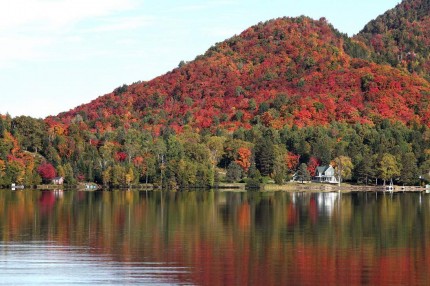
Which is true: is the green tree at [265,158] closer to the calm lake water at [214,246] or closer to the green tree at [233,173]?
the green tree at [233,173]

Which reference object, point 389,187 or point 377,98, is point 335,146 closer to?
point 389,187

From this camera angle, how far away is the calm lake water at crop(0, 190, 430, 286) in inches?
1469

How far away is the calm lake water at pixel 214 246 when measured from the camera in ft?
122

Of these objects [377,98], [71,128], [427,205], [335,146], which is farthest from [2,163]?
[377,98]

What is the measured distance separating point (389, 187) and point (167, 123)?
75.8m

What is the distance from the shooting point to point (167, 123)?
652 feet

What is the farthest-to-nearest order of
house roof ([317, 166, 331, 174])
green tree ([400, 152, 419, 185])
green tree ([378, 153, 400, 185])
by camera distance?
1. house roof ([317, 166, 331, 174])
2. green tree ([400, 152, 419, 185])
3. green tree ([378, 153, 400, 185])

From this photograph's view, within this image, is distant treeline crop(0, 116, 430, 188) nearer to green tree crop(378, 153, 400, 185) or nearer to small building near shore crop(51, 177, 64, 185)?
green tree crop(378, 153, 400, 185)

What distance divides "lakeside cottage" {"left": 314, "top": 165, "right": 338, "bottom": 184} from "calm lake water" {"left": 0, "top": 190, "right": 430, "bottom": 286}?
62.7m

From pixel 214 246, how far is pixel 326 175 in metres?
96.8

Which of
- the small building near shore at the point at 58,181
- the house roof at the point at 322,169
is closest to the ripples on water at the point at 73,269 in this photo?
the small building near shore at the point at 58,181

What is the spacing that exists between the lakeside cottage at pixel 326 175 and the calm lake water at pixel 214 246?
62.7 m

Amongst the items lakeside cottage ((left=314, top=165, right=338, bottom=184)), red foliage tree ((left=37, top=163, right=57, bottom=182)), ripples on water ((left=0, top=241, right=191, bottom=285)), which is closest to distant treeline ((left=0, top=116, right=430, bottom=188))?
red foliage tree ((left=37, top=163, right=57, bottom=182))

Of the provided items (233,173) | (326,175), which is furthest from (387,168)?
(233,173)
